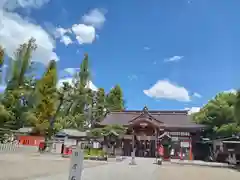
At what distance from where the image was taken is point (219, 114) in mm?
29688

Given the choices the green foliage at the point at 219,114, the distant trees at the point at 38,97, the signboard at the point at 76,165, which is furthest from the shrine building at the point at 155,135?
the signboard at the point at 76,165

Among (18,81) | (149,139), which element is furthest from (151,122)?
(18,81)

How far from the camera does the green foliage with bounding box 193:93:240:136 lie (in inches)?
1136

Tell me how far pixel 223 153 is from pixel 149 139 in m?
9.22

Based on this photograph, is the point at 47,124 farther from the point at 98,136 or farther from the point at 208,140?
the point at 208,140

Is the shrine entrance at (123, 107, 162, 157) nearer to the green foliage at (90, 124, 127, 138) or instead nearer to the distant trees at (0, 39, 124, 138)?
the green foliage at (90, 124, 127, 138)

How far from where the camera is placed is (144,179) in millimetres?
10430

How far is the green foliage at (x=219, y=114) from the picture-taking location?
28844mm

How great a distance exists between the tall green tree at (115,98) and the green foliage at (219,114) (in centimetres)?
2116

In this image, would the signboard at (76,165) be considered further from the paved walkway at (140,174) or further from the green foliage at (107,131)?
the green foliage at (107,131)

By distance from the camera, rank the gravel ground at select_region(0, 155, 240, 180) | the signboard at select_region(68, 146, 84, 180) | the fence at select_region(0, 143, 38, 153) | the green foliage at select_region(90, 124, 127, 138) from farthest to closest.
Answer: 1. the green foliage at select_region(90, 124, 127, 138)
2. the fence at select_region(0, 143, 38, 153)
3. the gravel ground at select_region(0, 155, 240, 180)
4. the signboard at select_region(68, 146, 84, 180)

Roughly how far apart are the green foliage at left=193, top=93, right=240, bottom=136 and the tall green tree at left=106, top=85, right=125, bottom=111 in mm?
21162

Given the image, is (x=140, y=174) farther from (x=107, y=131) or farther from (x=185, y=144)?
(x=185, y=144)

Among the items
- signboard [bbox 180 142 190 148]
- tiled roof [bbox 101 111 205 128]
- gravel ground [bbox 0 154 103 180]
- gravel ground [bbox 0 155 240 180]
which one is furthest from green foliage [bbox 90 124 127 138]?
gravel ground [bbox 0 154 103 180]
